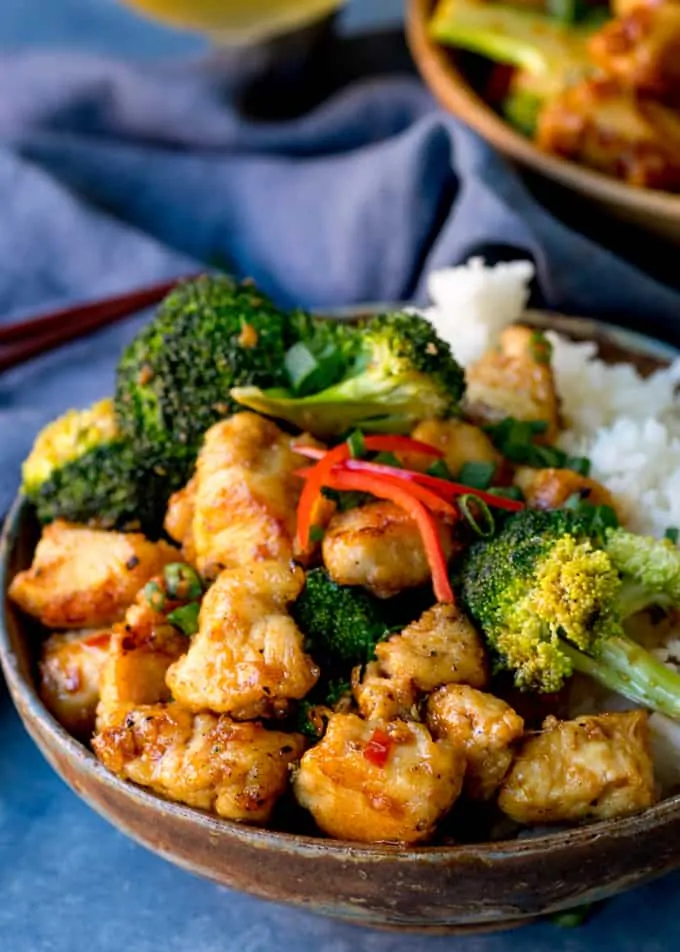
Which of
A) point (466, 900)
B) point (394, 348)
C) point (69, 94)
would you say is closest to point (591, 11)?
point (69, 94)

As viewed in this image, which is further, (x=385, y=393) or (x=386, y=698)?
(x=385, y=393)

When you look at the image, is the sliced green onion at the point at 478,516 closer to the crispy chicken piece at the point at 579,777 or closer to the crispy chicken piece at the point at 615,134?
the crispy chicken piece at the point at 579,777

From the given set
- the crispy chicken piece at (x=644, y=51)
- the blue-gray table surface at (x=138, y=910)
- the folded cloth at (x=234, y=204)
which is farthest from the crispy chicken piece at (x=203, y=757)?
→ the crispy chicken piece at (x=644, y=51)

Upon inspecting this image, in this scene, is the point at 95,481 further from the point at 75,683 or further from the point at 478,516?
the point at 478,516

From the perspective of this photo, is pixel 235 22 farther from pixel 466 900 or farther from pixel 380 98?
pixel 466 900

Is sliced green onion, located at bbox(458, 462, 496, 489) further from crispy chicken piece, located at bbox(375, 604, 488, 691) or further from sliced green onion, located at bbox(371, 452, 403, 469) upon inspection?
crispy chicken piece, located at bbox(375, 604, 488, 691)

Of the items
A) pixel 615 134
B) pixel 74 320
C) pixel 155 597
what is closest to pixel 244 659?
pixel 155 597

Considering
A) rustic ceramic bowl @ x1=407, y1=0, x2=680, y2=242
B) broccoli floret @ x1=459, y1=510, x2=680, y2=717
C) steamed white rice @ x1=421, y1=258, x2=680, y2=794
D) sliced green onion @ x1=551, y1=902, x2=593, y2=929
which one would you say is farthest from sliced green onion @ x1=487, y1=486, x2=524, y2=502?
rustic ceramic bowl @ x1=407, y1=0, x2=680, y2=242
